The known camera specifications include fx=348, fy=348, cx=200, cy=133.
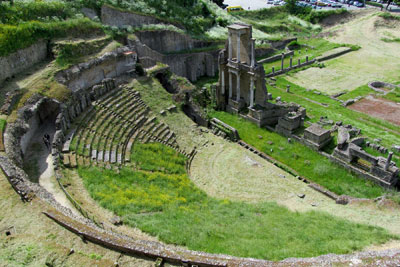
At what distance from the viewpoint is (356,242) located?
45.6ft

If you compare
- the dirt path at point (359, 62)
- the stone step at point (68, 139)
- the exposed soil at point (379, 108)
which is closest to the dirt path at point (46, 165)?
the stone step at point (68, 139)

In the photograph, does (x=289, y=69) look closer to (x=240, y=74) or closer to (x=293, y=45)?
(x=293, y=45)

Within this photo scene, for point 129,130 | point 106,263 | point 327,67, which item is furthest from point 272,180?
point 327,67

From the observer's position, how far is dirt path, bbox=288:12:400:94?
129ft

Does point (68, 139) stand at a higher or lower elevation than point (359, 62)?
higher

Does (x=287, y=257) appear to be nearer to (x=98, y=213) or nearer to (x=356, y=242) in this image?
(x=356, y=242)

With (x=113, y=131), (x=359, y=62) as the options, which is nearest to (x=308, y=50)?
(x=359, y=62)

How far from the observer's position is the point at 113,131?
23.6 metres

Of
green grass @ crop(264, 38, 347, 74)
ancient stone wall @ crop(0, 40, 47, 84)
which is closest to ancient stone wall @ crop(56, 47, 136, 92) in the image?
ancient stone wall @ crop(0, 40, 47, 84)

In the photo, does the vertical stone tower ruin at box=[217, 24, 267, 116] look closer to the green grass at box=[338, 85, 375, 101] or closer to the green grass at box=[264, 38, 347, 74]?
the green grass at box=[338, 85, 375, 101]

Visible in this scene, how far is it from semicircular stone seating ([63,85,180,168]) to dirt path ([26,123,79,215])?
1000mm

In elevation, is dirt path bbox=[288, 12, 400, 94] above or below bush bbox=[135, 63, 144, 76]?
below

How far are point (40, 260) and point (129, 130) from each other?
13.3m

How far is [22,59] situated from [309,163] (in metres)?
22.4
